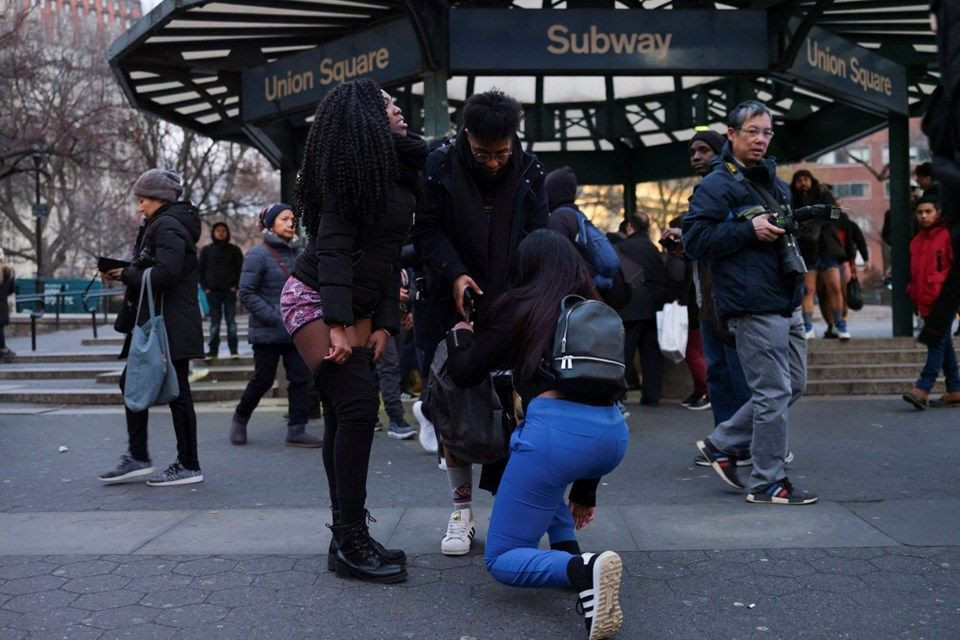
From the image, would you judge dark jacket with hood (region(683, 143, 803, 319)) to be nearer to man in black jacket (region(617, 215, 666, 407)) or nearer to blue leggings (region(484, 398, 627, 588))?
blue leggings (region(484, 398, 627, 588))

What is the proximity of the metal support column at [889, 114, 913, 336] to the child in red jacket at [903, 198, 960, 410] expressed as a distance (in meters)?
2.65

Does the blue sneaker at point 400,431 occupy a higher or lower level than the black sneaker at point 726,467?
lower

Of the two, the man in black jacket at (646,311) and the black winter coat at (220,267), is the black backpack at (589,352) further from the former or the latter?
the black winter coat at (220,267)

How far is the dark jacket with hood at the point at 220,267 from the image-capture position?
13.1 metres

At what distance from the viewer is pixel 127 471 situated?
6078 millimetres

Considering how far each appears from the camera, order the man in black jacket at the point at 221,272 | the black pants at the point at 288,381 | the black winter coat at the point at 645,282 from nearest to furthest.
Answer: the black pants at the point at 288,381 < the black winter coat at the point at 645,282 < the man in black jacket at the point at 221,272

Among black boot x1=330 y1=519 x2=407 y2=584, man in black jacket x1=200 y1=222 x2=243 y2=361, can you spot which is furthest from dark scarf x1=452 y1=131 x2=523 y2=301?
man in black jacket x1=200 y1=222 x2=243 y2=361

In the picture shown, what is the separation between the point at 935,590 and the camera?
3576 millimetres

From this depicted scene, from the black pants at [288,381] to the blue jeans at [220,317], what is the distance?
475 cm

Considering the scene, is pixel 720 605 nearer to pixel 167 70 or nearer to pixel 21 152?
pixel 167 70

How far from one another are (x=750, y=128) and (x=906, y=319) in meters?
7.01

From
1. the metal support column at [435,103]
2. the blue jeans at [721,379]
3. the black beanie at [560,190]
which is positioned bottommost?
the blue jeans at [721,379]

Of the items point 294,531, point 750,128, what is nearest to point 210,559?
point 294,531

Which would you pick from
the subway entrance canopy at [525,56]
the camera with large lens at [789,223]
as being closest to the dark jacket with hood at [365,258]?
the camera with large lens at [789,223]
